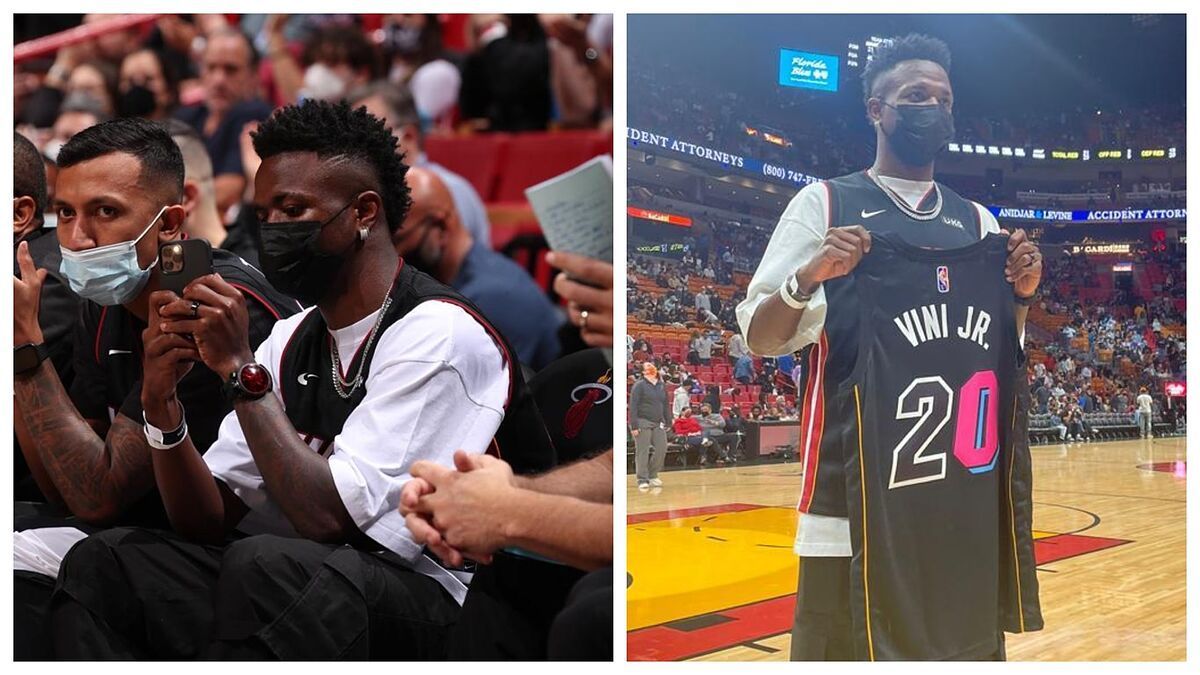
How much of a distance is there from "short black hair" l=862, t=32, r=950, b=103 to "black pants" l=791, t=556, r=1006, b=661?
1044 mm

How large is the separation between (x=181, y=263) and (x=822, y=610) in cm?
158

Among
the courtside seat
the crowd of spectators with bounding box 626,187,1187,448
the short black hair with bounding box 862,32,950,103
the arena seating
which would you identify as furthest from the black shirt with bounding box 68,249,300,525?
the courtside seat

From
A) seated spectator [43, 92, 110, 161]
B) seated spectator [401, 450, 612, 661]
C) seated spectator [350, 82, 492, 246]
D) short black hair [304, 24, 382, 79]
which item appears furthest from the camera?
short black hair [304, 24, 382, 79]

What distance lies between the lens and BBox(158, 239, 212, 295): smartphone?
2623 millimetres

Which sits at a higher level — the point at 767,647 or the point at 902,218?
the point at 902,218

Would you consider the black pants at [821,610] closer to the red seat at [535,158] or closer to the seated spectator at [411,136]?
the seated spectator at [411,136]

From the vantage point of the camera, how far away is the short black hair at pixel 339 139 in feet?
8.44

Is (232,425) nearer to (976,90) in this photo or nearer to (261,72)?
(976,90)

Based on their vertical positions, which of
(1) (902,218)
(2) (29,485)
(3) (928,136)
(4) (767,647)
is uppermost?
(3) (928,136)

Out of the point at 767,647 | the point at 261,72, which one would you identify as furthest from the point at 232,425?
the point at 261,72

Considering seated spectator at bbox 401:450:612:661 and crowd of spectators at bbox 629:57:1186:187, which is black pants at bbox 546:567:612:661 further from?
crowd of spectators at bbox 629:57:1186:187

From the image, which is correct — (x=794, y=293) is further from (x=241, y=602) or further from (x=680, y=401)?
(x=241, y=602)

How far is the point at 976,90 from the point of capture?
8.92 ft

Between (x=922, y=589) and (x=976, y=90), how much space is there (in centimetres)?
112
